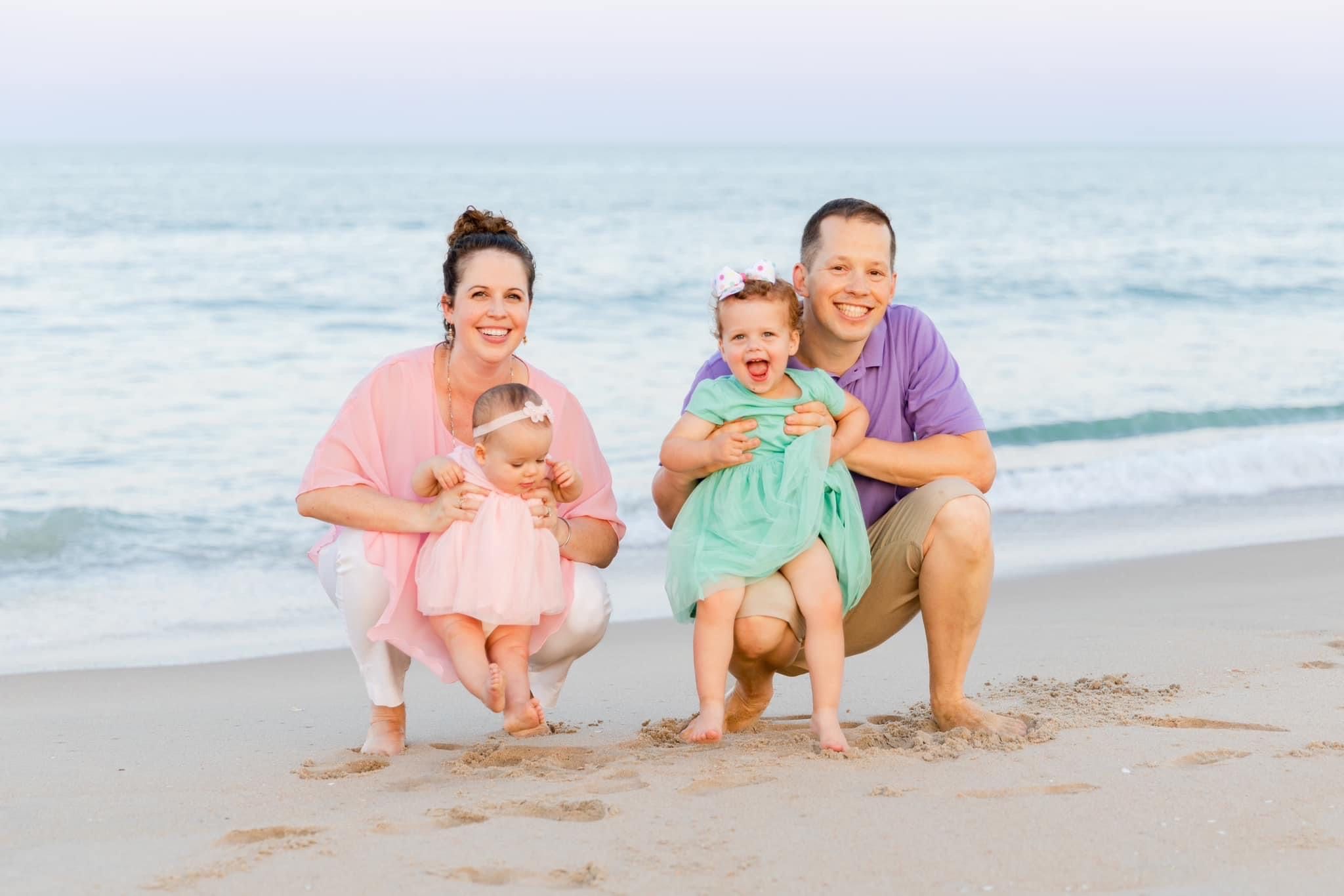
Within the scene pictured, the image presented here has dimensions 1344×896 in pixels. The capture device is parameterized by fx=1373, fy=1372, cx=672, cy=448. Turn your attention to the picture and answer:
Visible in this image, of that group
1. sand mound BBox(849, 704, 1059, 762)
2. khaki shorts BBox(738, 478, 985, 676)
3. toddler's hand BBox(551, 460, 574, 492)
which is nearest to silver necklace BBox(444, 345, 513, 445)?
A: toddler's hand BBox(551, 460, 574, 492)

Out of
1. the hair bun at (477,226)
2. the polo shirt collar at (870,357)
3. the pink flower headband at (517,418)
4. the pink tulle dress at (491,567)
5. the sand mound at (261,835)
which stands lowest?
the sand mound at (261,835)

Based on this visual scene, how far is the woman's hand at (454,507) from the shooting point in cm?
371

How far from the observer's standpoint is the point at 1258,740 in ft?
11.4

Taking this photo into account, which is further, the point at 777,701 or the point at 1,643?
the point at 1,643

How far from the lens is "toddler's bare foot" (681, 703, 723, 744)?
11.8 ft

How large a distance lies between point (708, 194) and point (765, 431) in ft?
126

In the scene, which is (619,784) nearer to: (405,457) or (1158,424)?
(405,457)

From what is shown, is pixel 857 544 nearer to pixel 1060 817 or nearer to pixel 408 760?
pixel 1060 817

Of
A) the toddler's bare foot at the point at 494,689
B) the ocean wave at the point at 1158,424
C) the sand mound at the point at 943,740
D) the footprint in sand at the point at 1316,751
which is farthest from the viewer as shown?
the ocean wave at the point at 1158,424

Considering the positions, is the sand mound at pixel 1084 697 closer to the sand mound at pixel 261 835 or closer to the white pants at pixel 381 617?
the white pants at pixel 381 617

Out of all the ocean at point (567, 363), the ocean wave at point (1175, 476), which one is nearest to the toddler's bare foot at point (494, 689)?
the ocean at point (567, 363)

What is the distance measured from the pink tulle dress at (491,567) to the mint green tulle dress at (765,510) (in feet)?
1.20

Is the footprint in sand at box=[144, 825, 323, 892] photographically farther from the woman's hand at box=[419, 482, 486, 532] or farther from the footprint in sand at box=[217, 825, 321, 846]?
the woman's hand at box=[419, 482, 486, 532]

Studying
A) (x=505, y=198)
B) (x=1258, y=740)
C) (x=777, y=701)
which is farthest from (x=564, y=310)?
(x=505, y=198)
